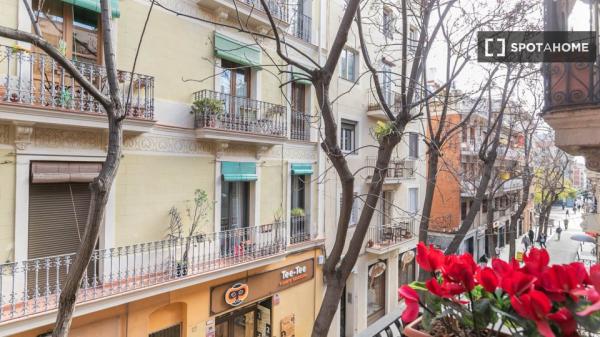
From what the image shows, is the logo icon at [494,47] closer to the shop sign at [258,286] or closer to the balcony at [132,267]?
the balcony at [132,267]

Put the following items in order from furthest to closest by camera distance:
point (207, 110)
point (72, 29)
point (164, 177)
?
point (207, 110) < point (164, 177) < point (72, 29)

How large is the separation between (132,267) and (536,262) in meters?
7.56

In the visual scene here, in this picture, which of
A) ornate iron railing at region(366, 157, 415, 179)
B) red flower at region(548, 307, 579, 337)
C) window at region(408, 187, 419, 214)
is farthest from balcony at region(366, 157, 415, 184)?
red flower at region(548, 307, 579, 337)

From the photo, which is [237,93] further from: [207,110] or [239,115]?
[207,110]

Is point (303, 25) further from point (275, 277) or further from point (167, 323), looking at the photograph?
point (167, 323)

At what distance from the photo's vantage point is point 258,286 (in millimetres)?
9594

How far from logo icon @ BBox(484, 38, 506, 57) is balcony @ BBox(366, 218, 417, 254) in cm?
749

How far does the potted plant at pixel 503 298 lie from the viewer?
1.24 metres

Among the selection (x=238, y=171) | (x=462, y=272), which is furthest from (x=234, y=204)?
(x=462, y=272)

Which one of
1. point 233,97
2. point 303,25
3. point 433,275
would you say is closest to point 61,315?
point 433,275

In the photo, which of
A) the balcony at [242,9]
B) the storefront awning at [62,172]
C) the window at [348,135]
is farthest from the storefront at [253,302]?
the balcony at [242,9]

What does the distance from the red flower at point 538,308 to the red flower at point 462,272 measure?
234 mm

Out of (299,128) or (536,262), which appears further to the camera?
(299,128)

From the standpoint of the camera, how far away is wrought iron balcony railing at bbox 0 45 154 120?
5.59 m
